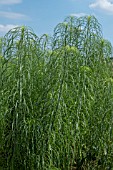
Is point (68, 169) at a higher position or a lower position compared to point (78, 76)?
lower

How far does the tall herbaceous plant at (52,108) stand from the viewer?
4266mm

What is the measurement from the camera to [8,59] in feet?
15.3

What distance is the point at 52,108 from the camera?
4.22m

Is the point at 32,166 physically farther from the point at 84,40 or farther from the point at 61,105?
the point at 84,40

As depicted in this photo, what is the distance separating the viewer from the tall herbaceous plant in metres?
4.27

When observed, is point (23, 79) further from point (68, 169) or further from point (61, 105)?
point (68, 169)

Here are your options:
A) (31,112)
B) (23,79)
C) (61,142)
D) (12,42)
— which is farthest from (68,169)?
(12,42)

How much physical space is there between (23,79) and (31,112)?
34 cm

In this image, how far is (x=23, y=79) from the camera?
4.43 metres

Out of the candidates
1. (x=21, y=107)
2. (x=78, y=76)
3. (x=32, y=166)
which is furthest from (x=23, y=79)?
(x=32, y=166)

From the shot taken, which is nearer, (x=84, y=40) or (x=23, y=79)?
(x=23, y=79)

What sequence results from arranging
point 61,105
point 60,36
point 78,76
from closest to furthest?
1. point 61,105
2. point 78,76
3. point 60,36

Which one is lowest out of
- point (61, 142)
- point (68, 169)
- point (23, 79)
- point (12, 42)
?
point (68, 169)

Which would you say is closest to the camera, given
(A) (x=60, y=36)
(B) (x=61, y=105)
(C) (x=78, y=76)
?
(B) (x=61, y=105)
